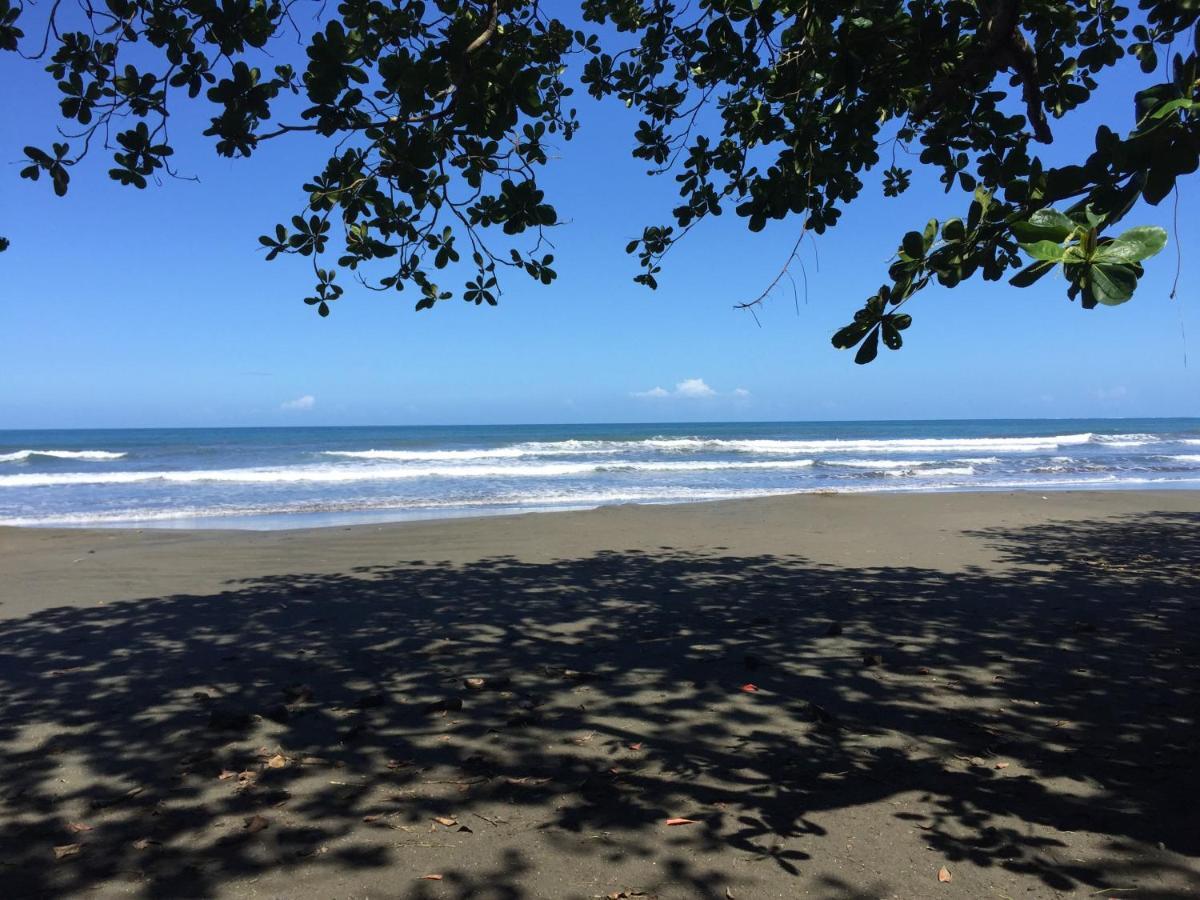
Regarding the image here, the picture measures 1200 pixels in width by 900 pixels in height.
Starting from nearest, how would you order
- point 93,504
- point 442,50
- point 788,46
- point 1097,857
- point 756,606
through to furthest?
point 1097,857, point 442,50, point 788,46, point 756,606, point 93,504

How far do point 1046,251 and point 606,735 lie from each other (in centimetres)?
277

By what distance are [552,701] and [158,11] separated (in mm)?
3972

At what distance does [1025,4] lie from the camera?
317 cm

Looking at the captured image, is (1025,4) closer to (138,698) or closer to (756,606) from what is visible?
(756,606)

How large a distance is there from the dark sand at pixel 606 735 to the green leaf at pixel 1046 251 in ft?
6.40

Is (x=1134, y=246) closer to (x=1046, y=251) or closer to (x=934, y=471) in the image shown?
(x=1046, y=251)

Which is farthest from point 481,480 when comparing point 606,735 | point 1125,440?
point 1125,440

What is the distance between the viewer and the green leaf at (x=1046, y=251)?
5.57ft

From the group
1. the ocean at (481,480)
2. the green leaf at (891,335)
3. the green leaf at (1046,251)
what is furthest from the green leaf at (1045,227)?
the ocean at (481,480)

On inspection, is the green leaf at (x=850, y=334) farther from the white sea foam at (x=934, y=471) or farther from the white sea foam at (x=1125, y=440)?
the white sea foam at (x=1125, y=440)

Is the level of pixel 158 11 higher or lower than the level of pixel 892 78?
higher

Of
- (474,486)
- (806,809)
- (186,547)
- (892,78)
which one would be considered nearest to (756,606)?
(806,809)

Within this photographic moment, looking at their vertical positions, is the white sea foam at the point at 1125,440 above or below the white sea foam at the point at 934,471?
above

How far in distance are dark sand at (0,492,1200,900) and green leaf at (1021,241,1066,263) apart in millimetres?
1951
